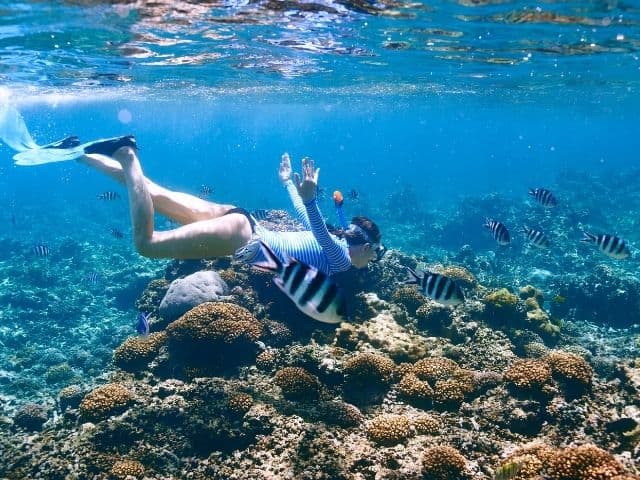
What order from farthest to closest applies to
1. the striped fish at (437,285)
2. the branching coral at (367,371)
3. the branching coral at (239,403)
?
the branching coral at (367,371) → the branching coral at (239,403) → the striped fish at (437,285)

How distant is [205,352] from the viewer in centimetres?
735

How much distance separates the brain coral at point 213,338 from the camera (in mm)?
7254

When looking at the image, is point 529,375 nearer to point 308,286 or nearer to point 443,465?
point 443,465

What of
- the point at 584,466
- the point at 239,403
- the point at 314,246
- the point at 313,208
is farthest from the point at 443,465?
the point at 313,208

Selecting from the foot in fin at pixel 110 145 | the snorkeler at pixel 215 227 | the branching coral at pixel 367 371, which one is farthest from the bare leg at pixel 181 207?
the branching coral at pixel 367 371

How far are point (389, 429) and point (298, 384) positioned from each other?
5.05 feet

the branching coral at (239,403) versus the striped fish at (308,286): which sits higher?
the striped fish at (308,286)

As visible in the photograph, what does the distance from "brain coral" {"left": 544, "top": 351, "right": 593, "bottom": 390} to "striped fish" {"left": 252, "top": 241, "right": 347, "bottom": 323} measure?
14.6ft

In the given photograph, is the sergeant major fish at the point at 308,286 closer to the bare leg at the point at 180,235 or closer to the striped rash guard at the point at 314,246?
the striped rash guard at the point at 314,246

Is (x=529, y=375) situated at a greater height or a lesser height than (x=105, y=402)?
greater

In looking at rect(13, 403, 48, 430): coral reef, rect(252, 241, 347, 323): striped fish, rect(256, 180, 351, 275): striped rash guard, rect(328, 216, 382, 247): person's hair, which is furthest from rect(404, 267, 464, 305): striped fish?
rect(13, 403, 48, 430): coral reef

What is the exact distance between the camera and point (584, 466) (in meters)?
4.25

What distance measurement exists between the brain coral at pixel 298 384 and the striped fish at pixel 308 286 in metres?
3.56

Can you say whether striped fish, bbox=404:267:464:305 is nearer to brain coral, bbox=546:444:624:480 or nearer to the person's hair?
the person's hair
